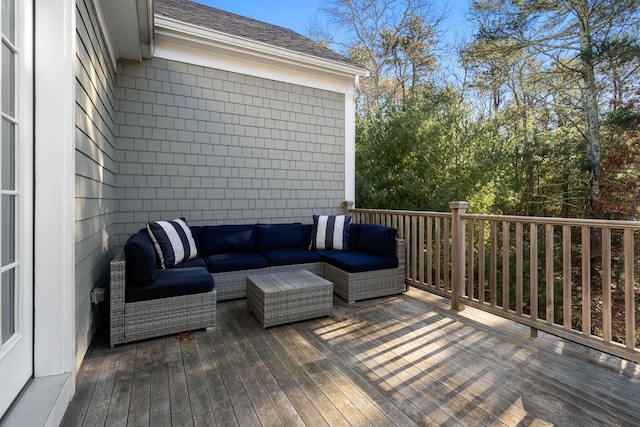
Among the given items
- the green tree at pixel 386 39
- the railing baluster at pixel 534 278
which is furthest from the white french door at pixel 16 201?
the green tree at pixel 386 39

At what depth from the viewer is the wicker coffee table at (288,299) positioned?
9.90 feet

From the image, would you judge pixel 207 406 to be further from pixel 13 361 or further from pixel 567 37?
pixel 567 37

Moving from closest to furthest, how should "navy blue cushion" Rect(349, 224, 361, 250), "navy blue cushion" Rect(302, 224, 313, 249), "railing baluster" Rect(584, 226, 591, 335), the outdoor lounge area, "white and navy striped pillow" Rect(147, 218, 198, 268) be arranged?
the outdoor lounge area, "railing baluster" Rect(584, 226, 591, 335), "white and navy striped pillow" Rect(147, 218, 198, 268), "navy blue cushion" Rect(349, 224, 361, 250), "navy blue cushion" Rect(302, 224, 313, 249)

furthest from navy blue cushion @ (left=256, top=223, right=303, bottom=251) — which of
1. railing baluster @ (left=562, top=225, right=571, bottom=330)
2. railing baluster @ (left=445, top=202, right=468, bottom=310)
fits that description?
railing baluster @ (left=562, top=225, right=571, bottom=330)

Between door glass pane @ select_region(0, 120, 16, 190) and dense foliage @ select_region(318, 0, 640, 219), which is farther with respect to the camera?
dense foliage @ select_region(318, 0, 640, 219)

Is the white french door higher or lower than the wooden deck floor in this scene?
higher

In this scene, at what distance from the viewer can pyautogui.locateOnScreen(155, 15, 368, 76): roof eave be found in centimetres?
414

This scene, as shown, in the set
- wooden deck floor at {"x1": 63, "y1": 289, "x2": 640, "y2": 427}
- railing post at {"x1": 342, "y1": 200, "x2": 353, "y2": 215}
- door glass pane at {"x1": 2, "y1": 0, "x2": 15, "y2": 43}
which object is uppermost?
door glass pane at {"x1": 2, "y1": 0, "x2": 15, "y2": 43}

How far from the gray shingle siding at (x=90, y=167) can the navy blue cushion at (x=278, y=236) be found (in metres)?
1.79

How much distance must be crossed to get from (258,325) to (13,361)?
5.97 feet

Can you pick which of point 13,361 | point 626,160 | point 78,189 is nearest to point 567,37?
point 626,160

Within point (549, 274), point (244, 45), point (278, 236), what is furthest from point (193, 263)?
point (549, 274)

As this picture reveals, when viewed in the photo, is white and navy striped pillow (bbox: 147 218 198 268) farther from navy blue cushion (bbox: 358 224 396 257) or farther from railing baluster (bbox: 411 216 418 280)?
railing baluster (bbox: 411 216 418 280)

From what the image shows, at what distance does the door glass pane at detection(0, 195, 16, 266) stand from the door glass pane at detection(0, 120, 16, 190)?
7 centimetres
